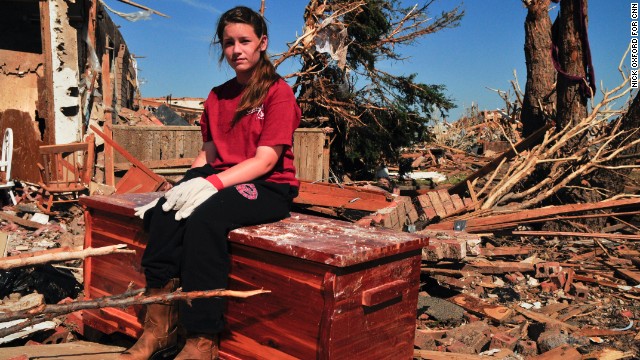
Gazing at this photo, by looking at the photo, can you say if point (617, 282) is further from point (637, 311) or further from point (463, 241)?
point (463, 241)

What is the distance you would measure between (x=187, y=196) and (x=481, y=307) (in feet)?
10.6

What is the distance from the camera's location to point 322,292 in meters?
2.22

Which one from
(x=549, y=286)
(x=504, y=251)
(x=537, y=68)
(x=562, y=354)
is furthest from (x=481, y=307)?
(x=537, y=68)

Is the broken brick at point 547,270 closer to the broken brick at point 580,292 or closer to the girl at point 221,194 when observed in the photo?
the broken brick at point 580,292

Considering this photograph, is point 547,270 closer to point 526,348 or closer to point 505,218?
point 505,218

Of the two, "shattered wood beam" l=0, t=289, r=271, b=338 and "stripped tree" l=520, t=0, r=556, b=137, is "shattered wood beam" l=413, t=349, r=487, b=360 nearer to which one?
"shattered wood beam" l=0, t=289, r=271, b=338

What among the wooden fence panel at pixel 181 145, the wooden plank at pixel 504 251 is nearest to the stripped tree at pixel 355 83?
the wooden fence panel at pixel 181 145

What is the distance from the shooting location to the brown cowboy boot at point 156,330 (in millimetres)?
2594

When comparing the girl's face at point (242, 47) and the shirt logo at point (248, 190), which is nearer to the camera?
the shirt logo at point (248, 190)

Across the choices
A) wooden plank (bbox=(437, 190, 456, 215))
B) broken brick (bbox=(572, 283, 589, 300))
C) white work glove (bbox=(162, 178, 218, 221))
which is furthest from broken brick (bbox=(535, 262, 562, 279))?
white work glove (bbox=(162, 178, 218, 221))

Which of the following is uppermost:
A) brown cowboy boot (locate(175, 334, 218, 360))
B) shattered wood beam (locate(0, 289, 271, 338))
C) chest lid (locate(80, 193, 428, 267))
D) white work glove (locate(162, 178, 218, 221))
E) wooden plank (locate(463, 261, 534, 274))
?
white work glove (locate(162, 178, 218, 221))

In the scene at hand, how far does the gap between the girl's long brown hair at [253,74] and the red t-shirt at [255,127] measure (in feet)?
0.10

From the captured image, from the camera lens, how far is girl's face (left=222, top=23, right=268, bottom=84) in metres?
2.89

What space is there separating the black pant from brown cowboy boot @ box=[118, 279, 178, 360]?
0.19ft
